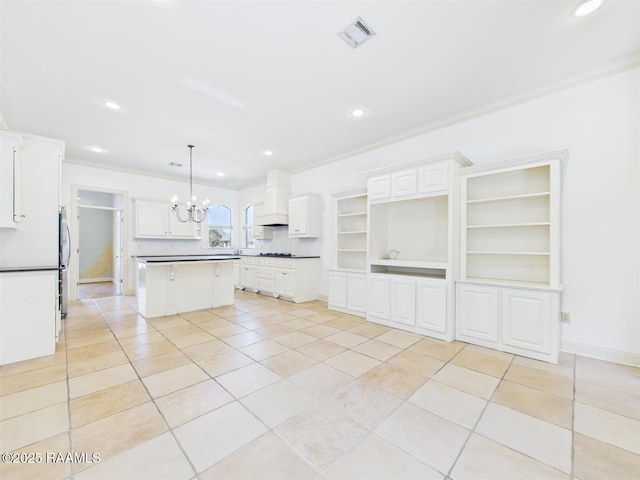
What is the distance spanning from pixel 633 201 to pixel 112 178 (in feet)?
28.7

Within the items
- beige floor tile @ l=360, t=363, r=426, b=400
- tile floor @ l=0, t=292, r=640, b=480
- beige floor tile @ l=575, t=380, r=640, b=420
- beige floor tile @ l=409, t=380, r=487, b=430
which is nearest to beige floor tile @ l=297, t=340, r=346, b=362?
tile floor @ l=0, t=292, r=640, b=480

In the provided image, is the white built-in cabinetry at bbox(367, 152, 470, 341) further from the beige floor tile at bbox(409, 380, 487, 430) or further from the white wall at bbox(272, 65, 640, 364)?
the beige floor tile at bbox(409, 380, 487, 430)

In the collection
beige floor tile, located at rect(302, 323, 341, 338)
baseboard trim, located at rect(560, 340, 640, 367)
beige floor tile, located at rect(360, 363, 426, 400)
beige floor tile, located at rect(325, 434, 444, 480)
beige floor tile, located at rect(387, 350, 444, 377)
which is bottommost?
beige floor tile, located at rect(302, 323, 341, 338)

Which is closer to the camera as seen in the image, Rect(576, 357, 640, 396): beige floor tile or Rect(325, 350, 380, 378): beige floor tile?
Rect(576, 357, 640, 396): beige floor tile

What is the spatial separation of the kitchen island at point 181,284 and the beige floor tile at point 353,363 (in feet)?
9.72

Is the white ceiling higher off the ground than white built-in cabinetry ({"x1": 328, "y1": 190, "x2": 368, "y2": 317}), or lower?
higher

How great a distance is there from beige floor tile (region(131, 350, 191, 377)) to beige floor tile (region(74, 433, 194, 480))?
1050mm

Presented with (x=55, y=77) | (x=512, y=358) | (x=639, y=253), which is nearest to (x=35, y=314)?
(x=55, y=77)

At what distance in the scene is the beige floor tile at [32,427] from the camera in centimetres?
160

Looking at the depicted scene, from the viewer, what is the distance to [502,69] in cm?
279

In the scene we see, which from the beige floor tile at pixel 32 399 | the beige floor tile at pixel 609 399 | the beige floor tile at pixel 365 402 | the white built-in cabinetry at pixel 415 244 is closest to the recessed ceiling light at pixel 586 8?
the white built-in cabinetry at pixel 415 244

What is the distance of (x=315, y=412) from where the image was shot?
1.91 meters

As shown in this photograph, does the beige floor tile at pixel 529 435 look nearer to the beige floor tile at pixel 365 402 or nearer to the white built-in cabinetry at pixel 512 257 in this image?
the beige floor tile at pixel 365 402

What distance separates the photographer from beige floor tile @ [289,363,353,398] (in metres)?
2.19
